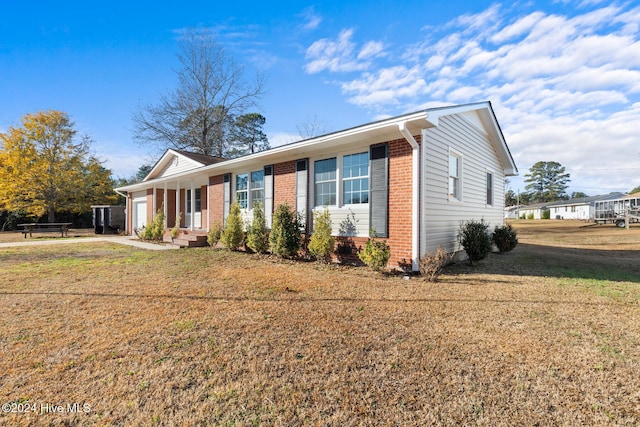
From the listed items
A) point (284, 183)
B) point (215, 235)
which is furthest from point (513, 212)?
point (215, 235)

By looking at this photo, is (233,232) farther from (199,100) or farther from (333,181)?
(199,100)

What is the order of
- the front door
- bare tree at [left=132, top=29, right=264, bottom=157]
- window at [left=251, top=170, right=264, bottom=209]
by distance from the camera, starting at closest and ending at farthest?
1. window at [left=251, top=170, right=264, bottom=209]
2. the front door
3. bare tree at [left=132, top=29, right=264, bottom=157]

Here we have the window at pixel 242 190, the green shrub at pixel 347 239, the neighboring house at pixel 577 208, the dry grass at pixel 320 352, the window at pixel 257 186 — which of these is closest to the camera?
the dry grass at pixel 320 352

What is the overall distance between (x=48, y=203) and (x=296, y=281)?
88.6 ft

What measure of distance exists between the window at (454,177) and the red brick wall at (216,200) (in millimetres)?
8380

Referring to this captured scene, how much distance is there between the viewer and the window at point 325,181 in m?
8.28

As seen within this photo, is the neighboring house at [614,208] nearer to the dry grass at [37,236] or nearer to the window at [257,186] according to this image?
the window at [257,186]

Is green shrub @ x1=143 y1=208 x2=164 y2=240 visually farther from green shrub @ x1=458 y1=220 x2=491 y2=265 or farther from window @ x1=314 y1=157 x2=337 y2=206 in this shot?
green shrub @ x1=458 y1=220 x2=491 y2=265

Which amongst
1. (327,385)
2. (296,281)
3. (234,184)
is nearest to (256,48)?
(234,184)

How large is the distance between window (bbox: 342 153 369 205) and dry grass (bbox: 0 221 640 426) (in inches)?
104

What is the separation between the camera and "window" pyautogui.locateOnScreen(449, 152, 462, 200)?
857 centimetres

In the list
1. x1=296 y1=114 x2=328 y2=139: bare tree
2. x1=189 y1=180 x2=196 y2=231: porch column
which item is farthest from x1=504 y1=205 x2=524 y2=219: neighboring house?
x1=189 y1=180 x2=196 y2=231: porch column

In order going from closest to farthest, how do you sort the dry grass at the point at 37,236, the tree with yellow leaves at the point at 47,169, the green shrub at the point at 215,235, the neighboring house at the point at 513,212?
the green shrub at the point at 215,235 < the dry grass at the point at 37,236 < the tree with yellow leaves at the point at 47,169 < the neighboring house at the point at 513,212

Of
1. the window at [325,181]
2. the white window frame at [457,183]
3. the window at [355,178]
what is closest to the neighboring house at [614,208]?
the white window frame at [457,183]
